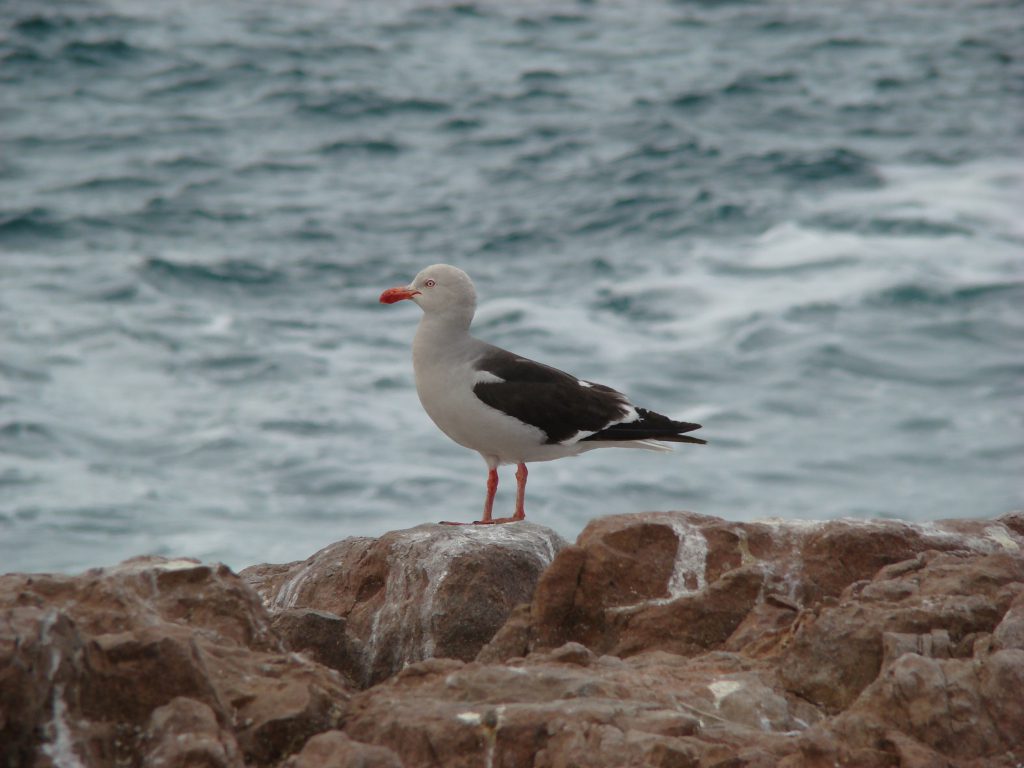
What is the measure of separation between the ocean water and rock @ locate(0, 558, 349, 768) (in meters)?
8.96

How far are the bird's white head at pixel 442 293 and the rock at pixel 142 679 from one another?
3.24m

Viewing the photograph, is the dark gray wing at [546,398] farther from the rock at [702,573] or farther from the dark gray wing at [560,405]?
the rock at [702,573]

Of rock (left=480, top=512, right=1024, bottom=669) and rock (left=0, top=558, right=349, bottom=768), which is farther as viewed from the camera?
rock (left=480, top=512, right=1024, bottom=669)

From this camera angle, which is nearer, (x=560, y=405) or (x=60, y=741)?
(x=60, y=741)

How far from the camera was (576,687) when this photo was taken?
4.75 meters

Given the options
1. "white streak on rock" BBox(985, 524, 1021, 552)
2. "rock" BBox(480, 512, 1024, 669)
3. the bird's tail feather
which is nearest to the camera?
"rock" BBox(480, 512, 1024, 669)

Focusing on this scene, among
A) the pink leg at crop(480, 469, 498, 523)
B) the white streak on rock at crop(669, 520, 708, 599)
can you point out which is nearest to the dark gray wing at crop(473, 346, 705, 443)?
the pink leg at crop(480, 469, 498, 523)

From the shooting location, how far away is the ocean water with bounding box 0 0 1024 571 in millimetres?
15500

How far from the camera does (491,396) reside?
8000mm

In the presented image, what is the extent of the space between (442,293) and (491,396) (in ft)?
2.29

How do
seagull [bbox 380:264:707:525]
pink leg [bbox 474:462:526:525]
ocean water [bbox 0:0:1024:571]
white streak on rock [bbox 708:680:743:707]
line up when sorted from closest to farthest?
1. white streak on rock [bbox 708:680:743:707]
2. pink leg [bbox 474:462:526:525]
3. seagull [bbox 380:264:707:525]
4. ocean water [bbox 0:0:1024:571]

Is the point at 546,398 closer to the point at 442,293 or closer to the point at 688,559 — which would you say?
the point at 442,293

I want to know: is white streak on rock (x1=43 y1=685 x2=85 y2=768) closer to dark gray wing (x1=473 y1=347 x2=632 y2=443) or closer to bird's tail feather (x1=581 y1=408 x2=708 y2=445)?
dark gray wing (x1=473 y1=347 x2=632 y2=443)

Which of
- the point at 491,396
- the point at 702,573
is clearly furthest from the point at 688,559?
the point at 491,396
